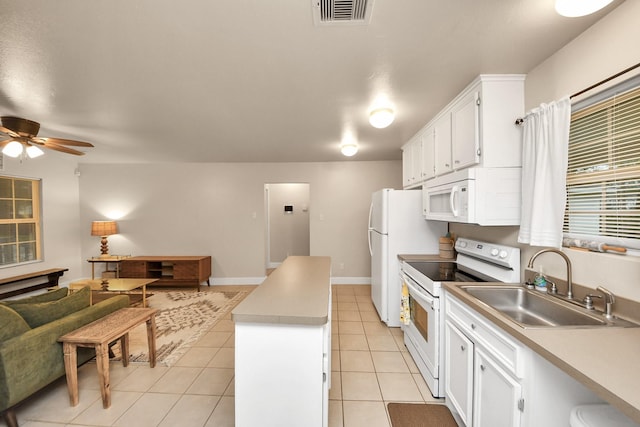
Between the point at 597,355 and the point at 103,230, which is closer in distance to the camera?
the point at 597,355

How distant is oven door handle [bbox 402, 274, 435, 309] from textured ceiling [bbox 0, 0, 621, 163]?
165 centimetres

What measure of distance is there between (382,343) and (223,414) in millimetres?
1650

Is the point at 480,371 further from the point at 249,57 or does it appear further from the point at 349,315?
the point at 249,57

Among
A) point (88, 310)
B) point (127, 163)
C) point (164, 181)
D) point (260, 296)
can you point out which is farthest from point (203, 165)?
point (260, 296)

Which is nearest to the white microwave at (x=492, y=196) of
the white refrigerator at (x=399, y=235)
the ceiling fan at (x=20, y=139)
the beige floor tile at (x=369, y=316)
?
the white refrigerator at (x=399, y=235)

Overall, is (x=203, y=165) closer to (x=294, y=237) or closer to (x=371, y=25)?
(x=294, y=237)

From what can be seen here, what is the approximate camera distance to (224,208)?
500 cm

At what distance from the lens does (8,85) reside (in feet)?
6.25

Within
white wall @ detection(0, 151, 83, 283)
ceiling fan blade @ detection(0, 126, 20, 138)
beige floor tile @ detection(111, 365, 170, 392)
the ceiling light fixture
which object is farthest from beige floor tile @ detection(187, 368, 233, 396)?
white wall @ detection(0, 151, 83, 283)

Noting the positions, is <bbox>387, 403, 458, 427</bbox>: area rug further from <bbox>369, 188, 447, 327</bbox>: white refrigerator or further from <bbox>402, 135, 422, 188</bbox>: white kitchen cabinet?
<bbox>402, 135, 422, 188</bbox>: white kitchen cabinet

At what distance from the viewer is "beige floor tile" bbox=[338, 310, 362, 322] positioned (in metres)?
3.34

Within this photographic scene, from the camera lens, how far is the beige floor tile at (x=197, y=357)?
2381 mm

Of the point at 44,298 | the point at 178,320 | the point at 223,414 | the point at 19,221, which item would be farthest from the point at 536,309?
the point at 19,221

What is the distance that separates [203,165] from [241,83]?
347 cm
